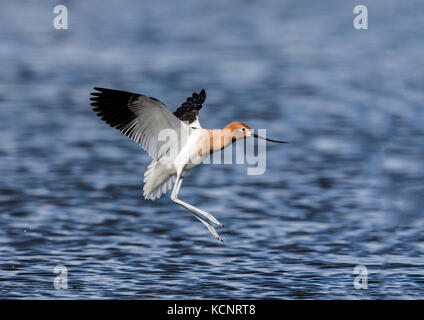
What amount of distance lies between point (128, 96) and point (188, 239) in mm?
3113

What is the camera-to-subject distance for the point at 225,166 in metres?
16.5

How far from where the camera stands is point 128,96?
35.8 ft

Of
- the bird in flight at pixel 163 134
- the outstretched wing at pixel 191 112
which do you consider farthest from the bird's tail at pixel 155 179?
the outstretched wing at pixel 191 112

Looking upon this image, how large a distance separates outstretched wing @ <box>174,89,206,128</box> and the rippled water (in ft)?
6.31

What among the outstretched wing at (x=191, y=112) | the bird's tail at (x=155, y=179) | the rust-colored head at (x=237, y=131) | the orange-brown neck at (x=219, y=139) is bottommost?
the bird's tail at (x=155, y=179)

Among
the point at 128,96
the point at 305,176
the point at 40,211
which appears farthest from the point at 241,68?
the point at 128,96

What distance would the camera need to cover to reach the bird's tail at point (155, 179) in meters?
11.7

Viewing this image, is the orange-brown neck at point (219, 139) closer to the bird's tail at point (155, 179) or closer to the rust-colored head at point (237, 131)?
the rust-colored head at point (237, 131)

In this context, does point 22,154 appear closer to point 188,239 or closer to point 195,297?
point 188,239

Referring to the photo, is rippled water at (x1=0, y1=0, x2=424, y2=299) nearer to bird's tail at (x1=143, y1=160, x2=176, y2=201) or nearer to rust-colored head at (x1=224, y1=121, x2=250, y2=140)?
bird's tail at (x1=143, y1=160, x2=176, y2=201)

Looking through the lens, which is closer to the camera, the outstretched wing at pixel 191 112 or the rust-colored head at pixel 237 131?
the rust-colored head at pixel 237 131

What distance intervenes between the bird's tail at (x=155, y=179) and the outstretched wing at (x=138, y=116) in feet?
0.67

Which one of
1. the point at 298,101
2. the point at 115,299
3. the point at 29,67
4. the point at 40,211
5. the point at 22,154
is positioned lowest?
the point at 115,299

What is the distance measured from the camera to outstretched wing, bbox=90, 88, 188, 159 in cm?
1089
